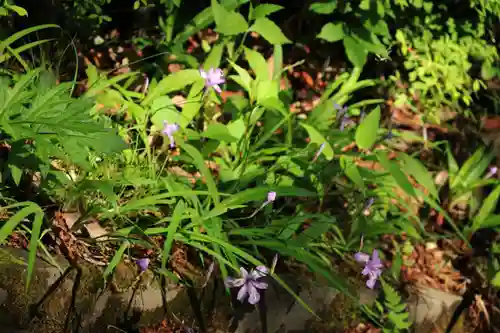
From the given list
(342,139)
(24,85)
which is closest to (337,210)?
(342,139)

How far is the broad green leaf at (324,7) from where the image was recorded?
2729mm

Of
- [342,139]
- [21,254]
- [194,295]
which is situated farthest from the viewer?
[342,139]

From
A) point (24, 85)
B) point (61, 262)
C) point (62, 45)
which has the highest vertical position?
point (24, 85)

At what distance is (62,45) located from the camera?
260 cm

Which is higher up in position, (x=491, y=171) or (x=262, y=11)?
(x=262, y=11)

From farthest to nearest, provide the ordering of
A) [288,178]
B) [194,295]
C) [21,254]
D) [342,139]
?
[342,139]
[288,178]
[194,295]
[21,254]

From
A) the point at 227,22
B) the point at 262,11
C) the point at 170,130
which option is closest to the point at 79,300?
the point at 170,130

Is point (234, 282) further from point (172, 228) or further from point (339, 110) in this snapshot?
point (339, 110)

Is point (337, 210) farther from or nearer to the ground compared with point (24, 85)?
nearer to the ground

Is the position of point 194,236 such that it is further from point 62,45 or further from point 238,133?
point 62,45

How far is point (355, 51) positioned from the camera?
2.78 m

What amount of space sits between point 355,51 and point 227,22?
2.06ft

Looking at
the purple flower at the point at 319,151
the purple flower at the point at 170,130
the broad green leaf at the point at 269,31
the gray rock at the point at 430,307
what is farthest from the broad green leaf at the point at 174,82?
the gray rock at the point at 430,307

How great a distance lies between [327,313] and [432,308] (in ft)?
1.61
